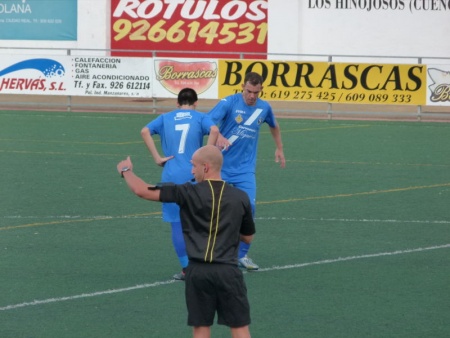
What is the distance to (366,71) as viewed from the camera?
93.9 feet

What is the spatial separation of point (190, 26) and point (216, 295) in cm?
3275

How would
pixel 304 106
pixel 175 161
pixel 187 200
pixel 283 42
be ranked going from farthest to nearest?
pixel 283 42 < pixel 304 106 < pixel 175 161 < pixel 187 200

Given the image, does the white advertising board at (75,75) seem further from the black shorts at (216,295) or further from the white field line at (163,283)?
the black shorts at (216,295)

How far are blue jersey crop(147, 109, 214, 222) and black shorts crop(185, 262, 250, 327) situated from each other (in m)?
3.56

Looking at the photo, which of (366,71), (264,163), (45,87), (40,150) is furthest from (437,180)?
(45,87)

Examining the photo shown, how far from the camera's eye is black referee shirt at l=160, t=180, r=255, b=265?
743cm

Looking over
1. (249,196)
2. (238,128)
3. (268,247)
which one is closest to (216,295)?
(249,196)

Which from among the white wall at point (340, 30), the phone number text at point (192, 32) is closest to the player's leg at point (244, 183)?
the white wall at point (340, 30)

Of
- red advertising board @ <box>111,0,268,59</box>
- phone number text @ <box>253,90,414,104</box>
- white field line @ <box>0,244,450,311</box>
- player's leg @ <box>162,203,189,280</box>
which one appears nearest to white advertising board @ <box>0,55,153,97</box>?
phone number text @ <box>253,90,414,104</box>

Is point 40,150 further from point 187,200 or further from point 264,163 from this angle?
point 187,200

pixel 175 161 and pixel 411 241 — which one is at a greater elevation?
pixel 175 161

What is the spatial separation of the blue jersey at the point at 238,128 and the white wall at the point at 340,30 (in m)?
27.1

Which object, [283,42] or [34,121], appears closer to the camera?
[34,121]

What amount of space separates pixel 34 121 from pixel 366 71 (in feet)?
26.3
